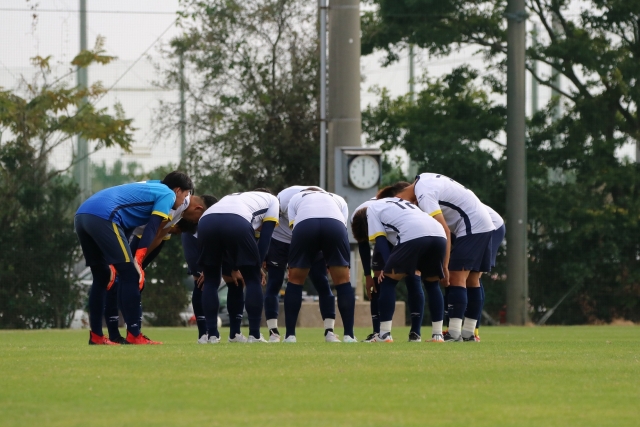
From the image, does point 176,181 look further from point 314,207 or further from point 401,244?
point 401,244

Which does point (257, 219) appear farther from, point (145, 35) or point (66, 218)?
point (145, 35)

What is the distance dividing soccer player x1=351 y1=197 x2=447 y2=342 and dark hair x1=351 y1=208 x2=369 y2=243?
0.50 feet

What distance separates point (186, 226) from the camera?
1127 centimetres

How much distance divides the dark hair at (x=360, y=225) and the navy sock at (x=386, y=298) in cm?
63

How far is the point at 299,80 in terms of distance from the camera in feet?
81.8

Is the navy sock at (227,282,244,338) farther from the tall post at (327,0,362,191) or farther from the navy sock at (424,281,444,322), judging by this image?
the tall post at (327,0,362,191)

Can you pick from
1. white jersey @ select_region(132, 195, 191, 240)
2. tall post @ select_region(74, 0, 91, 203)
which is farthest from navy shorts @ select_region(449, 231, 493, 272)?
tall post @ select_region(74, 0, 91, 203)

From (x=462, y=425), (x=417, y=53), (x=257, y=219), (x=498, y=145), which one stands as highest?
(x=417, y=53)

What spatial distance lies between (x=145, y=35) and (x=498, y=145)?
7319 millimetres

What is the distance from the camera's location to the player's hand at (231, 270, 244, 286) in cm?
1111

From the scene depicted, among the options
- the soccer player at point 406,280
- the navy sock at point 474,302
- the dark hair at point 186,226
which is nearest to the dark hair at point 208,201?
the dark hair at point 186,226

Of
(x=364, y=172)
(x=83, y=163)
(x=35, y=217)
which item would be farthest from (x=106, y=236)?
(x=83, y=163)

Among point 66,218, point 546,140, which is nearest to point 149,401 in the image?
point 66,218

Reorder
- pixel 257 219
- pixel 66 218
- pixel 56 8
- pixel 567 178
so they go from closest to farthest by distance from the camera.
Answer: pixel 257 219
pixel 66 218
pixel 56 8
pixel 567 178
